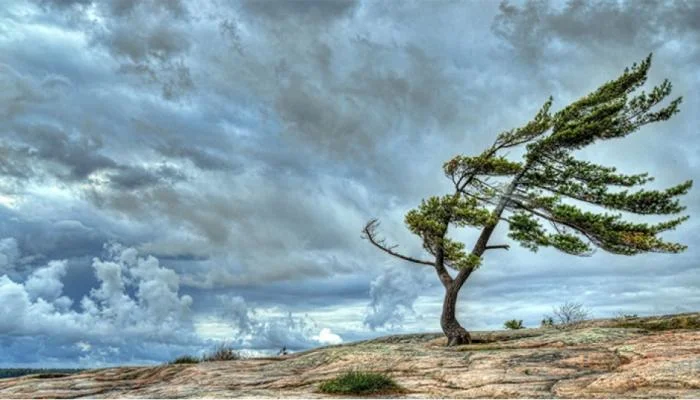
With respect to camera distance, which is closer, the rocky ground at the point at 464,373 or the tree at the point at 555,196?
the rocky ground at the point at 464,373

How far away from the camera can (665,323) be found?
84.0ft

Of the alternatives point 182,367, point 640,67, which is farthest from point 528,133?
point 182,367

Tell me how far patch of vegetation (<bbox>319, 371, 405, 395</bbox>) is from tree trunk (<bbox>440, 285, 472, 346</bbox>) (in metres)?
11.6

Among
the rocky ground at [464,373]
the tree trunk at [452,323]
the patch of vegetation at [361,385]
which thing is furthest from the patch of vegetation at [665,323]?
the patch of vegetation at [361,385]

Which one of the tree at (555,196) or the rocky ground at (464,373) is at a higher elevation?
the tree at (555,196)

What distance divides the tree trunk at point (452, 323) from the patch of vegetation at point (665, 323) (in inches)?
239

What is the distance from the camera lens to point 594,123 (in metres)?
27.9

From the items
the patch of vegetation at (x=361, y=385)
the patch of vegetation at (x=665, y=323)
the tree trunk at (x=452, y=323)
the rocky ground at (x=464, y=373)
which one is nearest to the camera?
the rocky ground at (x=464, y=373)

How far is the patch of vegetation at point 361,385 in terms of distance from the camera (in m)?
15.1

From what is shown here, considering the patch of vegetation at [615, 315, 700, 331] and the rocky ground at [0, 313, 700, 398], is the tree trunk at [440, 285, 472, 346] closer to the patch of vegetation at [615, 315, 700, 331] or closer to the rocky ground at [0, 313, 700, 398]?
the rocky ground at [0, 313, 700, 398]

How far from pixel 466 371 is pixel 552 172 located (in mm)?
15119

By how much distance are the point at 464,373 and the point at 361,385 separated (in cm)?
270

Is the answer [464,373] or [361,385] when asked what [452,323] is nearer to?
[464,373]

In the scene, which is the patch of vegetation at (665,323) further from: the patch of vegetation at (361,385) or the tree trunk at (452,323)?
the patch of vegetation at (361,385)
